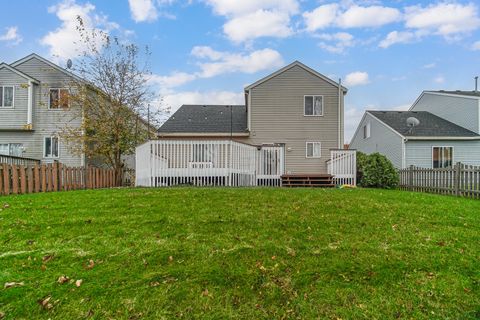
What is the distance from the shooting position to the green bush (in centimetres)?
1156

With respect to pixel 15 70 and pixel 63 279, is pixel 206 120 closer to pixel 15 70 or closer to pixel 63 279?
pixel 15 70

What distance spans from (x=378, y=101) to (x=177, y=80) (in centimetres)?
1954

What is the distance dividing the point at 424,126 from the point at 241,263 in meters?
19.4

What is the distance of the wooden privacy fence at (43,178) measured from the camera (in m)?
8.72

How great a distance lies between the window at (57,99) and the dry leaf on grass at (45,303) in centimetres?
1569

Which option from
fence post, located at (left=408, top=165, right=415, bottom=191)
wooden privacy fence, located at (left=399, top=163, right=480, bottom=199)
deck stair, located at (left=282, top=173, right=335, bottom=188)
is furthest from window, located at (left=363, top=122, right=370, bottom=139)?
deck stair, located at (left=282, top=173, right=335, bottom=188)

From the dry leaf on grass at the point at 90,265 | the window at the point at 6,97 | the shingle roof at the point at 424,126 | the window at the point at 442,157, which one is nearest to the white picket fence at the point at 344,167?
the shingle roof at the point at 424,126

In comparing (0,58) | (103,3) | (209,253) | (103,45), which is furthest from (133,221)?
(0,58)

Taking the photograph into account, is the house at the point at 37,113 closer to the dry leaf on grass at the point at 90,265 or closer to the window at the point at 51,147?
the window at the point at 51,147

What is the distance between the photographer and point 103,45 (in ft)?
48.5

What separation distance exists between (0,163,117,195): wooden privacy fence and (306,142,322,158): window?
1089 centimetres

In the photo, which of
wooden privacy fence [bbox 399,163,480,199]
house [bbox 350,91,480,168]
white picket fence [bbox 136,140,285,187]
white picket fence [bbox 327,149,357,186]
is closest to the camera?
wooden privacy fence [bbox 399,163,480,199]

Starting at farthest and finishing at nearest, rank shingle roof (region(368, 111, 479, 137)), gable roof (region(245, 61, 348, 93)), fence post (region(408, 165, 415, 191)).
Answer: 1. shingle roof (region(368, 111, 479, 137))
2. gable roof (region(245, 61, 348, 93))
3. fence post (region(408, 165, 415, 191))

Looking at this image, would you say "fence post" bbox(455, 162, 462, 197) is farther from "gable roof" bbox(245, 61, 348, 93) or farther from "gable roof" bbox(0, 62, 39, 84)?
"gable roof" bbox(0, 62, 39, 84)
